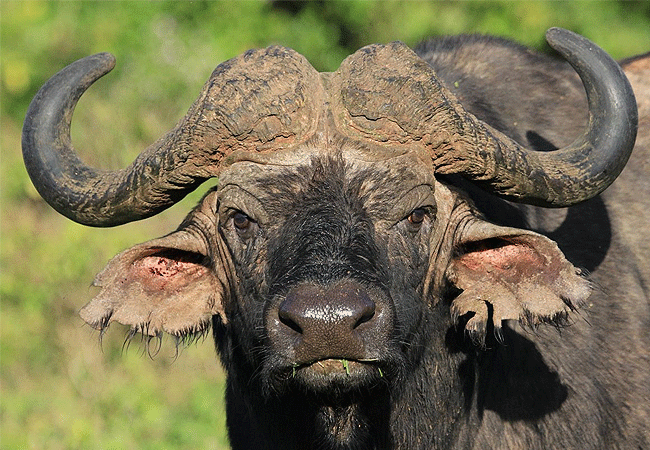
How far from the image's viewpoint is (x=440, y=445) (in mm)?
5453

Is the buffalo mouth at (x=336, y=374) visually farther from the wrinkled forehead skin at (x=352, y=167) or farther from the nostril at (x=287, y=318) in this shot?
the wrinkled forehead skin at (x=352, y=167)

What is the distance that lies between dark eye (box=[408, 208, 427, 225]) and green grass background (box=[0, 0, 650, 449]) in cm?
211

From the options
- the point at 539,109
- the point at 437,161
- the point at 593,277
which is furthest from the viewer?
the point at 539,109

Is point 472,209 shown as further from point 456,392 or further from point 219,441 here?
point 219,441

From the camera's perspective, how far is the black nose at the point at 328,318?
4273 millimetres

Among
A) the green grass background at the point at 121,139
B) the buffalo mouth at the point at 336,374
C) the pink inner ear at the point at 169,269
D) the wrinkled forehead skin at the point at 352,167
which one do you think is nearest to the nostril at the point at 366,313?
the buffalo mouth at the point at 336,374

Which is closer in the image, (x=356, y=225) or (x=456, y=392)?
(x=356, y=225)

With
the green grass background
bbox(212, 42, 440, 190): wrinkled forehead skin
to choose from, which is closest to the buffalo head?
bbox(212, 42, 440, 190): wrinkled forehead skin

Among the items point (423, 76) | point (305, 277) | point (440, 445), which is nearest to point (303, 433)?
point (440, 445)

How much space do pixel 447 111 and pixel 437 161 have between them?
27 cm

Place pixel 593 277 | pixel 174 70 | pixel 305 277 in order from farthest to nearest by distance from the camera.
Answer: pixel 174 70, pixel 593 277, pixel 305 277

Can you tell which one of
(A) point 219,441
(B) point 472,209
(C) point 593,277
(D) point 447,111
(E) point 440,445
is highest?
(D) point 447,111

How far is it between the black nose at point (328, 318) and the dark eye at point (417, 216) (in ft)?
2.52

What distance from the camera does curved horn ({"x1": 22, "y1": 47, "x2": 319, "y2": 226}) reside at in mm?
4930
